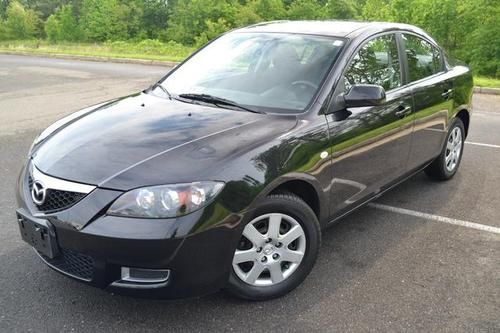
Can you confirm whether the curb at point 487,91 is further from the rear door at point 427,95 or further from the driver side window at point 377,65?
the driver side window at point 377,65

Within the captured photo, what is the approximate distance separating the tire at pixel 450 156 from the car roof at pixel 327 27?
1.35 m

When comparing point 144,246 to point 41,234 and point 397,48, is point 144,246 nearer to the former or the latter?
point 41,234

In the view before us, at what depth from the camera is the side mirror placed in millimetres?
3391

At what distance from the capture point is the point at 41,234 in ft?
8.94

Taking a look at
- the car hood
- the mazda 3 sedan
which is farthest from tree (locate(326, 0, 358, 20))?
the car hood

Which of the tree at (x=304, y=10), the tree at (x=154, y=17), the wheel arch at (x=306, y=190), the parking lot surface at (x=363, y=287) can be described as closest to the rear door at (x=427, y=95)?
the parking lot surface at (x=363, y=287)

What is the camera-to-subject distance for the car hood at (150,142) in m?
2.67

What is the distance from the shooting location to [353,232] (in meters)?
4.12

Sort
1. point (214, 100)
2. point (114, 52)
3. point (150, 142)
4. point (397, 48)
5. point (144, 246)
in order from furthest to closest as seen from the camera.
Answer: point (114, 52), point (397, 48), point (214, 100), point (150, 142), point (144, 246)

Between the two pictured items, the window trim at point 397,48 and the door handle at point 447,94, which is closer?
the window trim at point 397,48

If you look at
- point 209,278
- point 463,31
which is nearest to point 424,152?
point 209,278

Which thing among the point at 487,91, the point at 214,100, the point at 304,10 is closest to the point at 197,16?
the point at 304,10

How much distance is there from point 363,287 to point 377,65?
5.84ft

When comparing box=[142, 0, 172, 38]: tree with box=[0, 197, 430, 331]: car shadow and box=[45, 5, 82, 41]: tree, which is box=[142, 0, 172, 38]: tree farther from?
box=[0, 197, 430, 331]: car shadow
